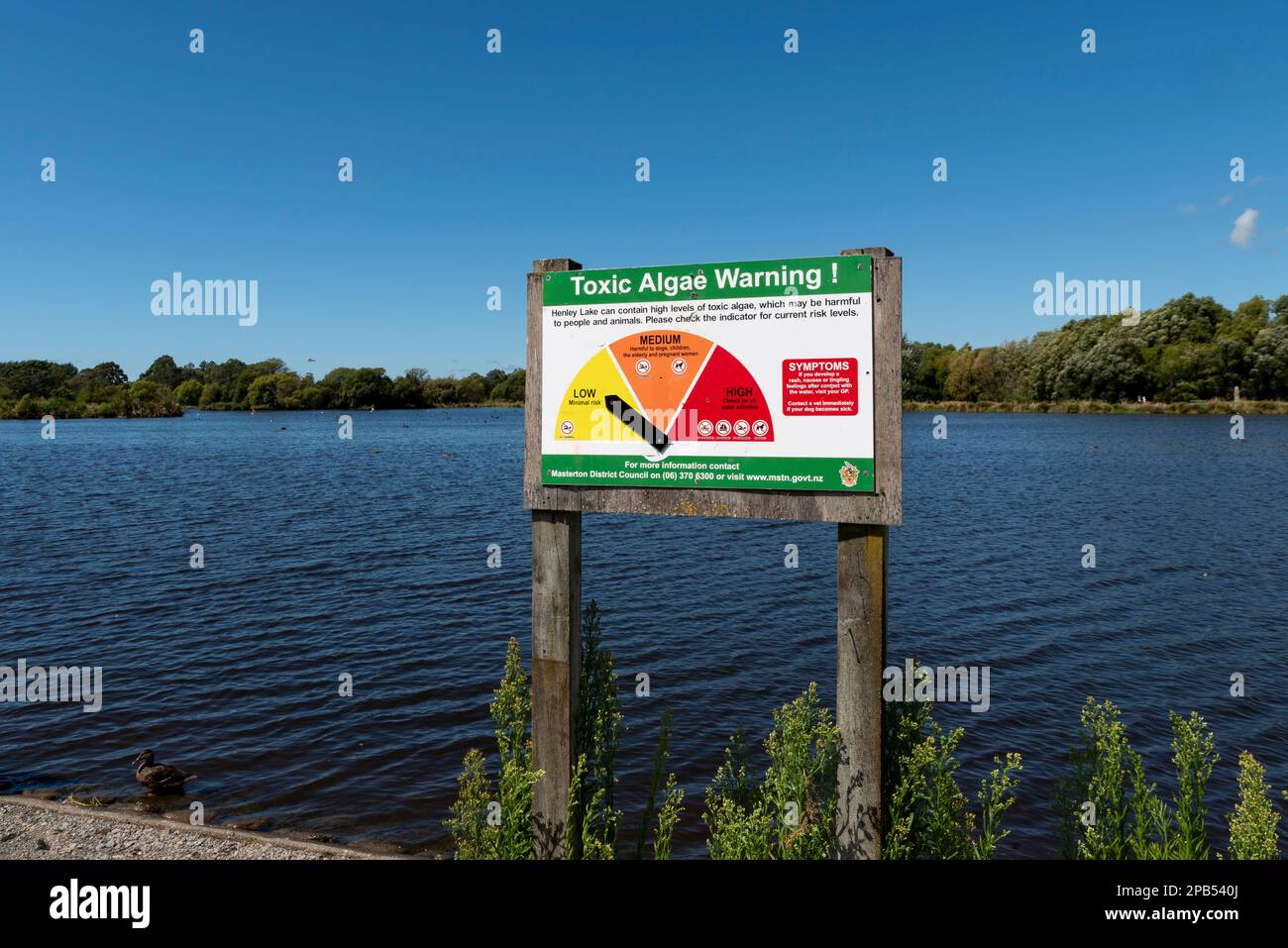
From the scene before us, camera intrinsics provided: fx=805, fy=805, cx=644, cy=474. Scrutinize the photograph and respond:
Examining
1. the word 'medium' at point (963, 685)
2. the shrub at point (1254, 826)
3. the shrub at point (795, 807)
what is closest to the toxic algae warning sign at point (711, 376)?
the shrub at point (795, 807)

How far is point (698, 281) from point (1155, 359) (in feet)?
487

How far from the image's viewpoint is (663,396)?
19.0 feet

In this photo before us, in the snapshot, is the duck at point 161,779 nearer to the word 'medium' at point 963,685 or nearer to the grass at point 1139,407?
the word 'medium' at point 963,685

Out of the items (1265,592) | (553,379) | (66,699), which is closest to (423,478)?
(66,699)

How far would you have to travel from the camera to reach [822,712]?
5.86m

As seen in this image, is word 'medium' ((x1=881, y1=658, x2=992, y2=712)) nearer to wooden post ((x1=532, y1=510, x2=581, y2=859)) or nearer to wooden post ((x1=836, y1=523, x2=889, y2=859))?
wooden post ((x1=836, y1=523, x2=889, y2=859))

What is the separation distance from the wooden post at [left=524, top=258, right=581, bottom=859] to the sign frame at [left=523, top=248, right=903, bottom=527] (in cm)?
10

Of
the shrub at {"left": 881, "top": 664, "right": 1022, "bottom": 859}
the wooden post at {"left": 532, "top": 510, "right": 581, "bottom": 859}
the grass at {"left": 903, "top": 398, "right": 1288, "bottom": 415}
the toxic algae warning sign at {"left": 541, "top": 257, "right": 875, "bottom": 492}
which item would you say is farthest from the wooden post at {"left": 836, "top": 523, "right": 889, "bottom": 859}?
the grass at {"left": 903, "top": 398, "right": 1288, "bottom": 415}

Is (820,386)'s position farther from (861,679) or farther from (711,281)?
(861,679)

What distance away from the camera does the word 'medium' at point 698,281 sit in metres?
5.36

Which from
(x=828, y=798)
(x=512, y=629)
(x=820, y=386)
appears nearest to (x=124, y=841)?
(x=828, y=798)
